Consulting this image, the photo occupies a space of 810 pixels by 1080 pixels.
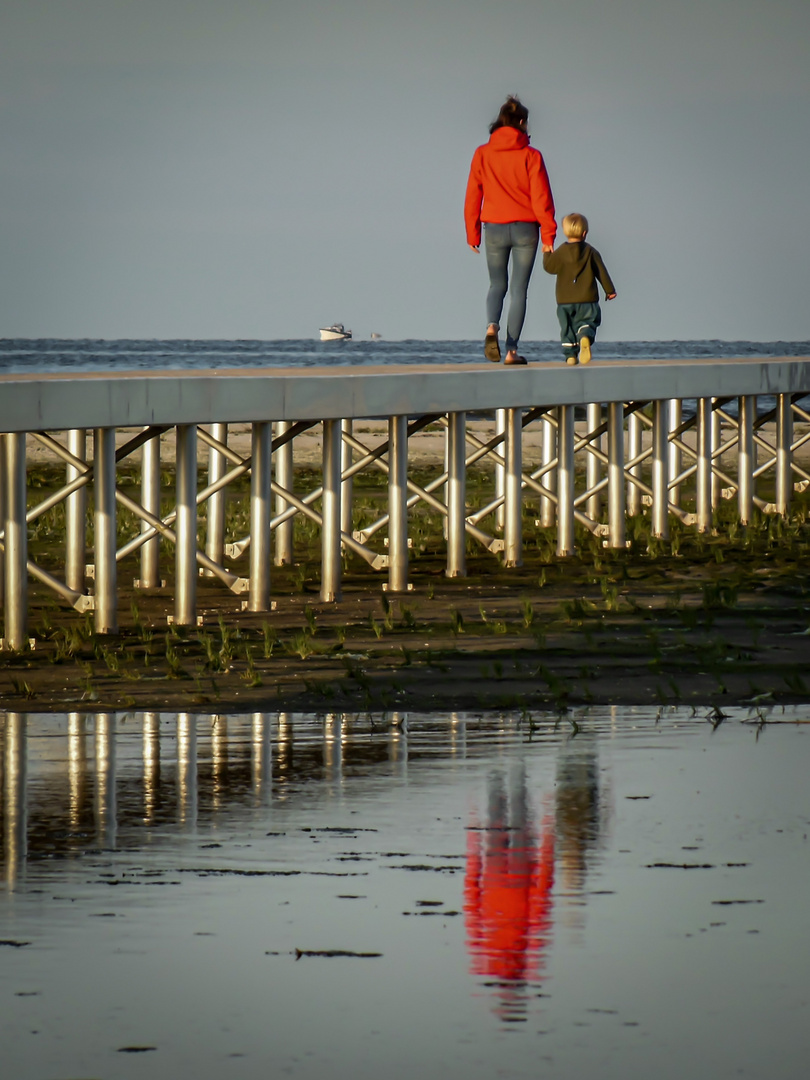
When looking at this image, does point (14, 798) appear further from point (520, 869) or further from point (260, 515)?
point (260, 515)

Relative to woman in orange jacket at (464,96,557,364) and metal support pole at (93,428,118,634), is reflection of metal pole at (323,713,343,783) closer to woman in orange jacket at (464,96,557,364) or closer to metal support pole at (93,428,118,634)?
metal support pole at (93,428,118,634)

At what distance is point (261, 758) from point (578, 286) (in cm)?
1046

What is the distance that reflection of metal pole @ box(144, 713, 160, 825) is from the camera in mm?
6051

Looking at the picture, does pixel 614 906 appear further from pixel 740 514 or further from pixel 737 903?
pixel 740 514

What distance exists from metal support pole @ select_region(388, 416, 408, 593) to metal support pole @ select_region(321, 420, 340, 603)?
61cm

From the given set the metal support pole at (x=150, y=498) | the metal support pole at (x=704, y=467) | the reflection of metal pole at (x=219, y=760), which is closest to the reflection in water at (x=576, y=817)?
the reflection of metal pole at (x=219, y=760)

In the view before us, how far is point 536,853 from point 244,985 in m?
1.39

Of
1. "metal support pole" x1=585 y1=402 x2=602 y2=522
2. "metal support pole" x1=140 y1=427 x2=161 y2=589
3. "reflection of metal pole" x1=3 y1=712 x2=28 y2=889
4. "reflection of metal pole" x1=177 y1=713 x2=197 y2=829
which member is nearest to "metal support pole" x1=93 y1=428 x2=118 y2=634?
"metal support pole" x1=140 y1=427 x2=161 y2=589

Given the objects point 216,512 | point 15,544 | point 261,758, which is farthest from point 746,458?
point 261,758

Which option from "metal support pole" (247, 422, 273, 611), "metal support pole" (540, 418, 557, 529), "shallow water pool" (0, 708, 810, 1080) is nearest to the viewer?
"shallow water pool" (0, 708, 810, 1080)

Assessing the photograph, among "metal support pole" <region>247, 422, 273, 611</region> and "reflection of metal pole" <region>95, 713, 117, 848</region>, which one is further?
"metal support pole" <region>247, 422, 273, 611</region>

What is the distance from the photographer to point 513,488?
47.0 ft

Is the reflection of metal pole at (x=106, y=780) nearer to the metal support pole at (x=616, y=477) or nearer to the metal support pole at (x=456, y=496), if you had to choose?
the metal support pole at (x=456, y=496)

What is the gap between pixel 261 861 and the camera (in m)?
5.30
